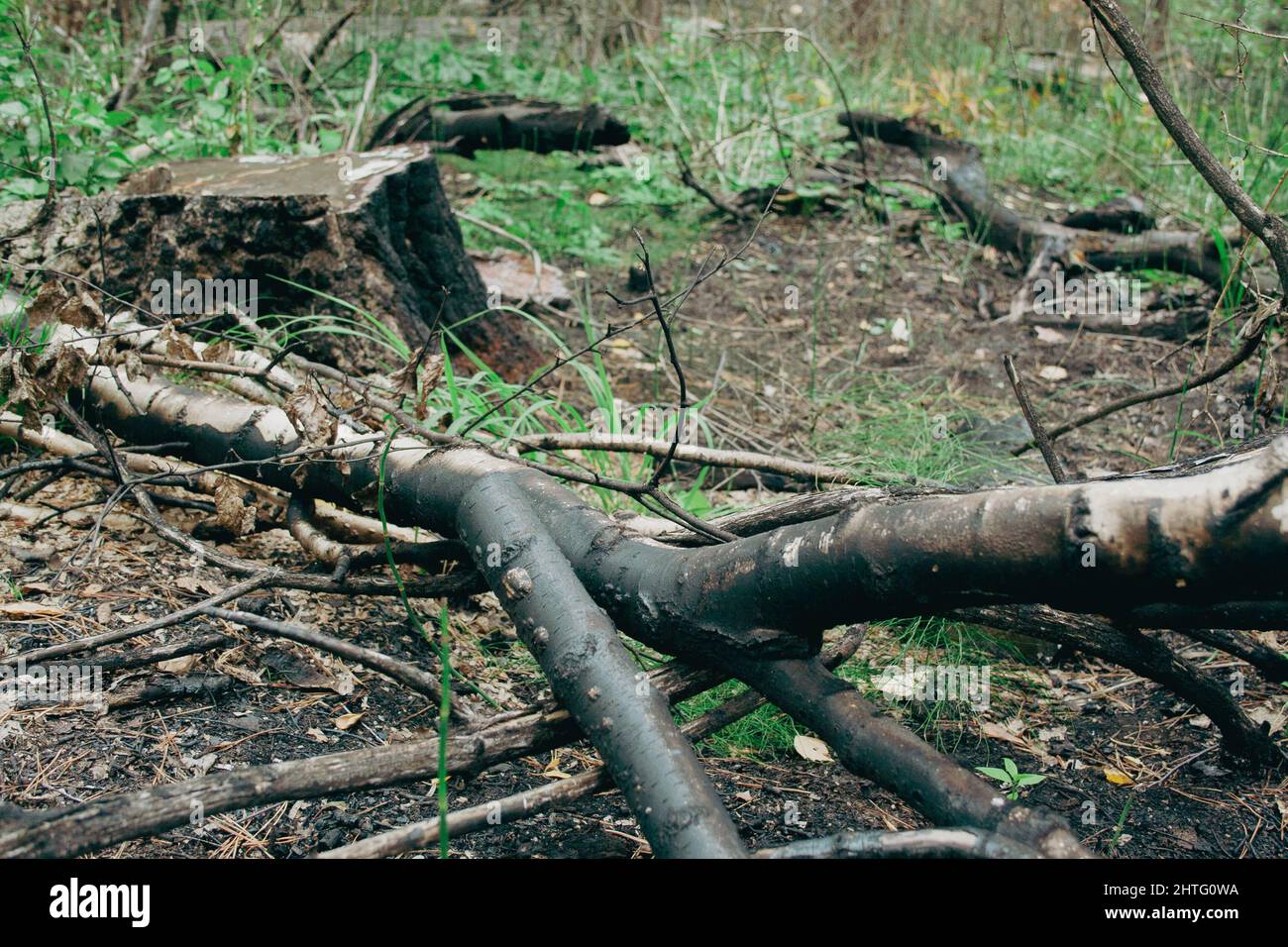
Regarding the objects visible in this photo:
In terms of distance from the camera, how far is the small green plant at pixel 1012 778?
83.4 inches

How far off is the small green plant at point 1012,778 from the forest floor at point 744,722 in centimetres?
4

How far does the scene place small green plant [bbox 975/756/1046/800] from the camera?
212 cm

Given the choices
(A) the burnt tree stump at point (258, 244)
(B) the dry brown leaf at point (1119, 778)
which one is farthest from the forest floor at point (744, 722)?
(A) the burnt tree stump at point (258, 244)

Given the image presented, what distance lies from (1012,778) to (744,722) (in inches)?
23.1

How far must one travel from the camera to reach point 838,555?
1631 mm

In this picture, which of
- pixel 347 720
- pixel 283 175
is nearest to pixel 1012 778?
pixel 347 720

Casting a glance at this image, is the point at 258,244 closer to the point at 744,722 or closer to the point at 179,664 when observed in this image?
the point at 179,664

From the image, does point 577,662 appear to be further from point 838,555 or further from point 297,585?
point 297,585

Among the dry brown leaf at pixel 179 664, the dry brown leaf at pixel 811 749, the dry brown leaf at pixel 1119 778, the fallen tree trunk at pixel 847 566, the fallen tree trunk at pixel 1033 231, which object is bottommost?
the dry brown leaf at pixel 811 749

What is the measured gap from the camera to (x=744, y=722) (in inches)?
93.8

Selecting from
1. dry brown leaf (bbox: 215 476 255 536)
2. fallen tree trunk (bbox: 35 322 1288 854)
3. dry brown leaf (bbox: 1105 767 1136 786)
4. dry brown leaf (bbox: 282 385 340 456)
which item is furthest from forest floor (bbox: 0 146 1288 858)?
dry brown leaf (bbox: 282 385 340 456)

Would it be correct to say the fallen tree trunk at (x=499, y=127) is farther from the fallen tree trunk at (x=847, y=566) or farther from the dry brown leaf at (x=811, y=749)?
the dry brown leaf at (x=811, y=749)

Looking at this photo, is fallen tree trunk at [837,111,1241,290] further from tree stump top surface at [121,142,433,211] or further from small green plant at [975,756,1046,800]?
small green plant at [975,756,1046,800]

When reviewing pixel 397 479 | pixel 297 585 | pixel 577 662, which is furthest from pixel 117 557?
pixel 577 662
